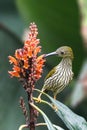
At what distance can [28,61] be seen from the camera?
103 inches

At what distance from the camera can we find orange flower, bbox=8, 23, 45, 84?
8.48 ft

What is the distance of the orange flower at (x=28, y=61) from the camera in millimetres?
2584

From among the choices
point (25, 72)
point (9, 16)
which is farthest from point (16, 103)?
point (25, 72)

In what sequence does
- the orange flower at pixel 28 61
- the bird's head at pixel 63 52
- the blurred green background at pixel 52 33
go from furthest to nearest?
the blurred green background at pixel 52 33
the bird's head at pixel 63 52
the orange flower at pixel 28 61

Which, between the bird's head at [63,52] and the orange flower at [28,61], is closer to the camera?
the orange flower at [28,61]

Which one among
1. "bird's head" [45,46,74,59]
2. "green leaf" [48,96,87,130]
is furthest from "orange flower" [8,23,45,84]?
"bird's head" [45,46,74,59]

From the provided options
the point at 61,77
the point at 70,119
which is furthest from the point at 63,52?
the point at 70,119

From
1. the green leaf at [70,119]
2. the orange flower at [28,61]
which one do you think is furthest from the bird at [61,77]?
the orange flower at [28,61]

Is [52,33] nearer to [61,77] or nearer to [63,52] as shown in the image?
[61,77]

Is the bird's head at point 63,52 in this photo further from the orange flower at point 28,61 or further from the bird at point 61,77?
the orange flower at point 28,61

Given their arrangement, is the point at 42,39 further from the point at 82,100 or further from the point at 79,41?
the point at 82,100

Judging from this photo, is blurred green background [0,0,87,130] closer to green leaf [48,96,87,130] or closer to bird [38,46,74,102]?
bird [38,46,74,102]

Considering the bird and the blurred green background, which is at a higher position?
the blurred green background

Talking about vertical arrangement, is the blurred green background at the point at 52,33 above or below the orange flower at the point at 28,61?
above
